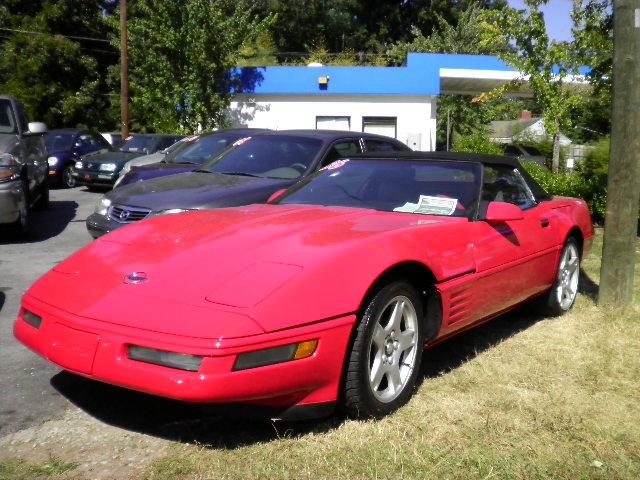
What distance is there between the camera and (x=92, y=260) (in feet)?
12.6

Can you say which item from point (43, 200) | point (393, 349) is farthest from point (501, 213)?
point (43, 200)

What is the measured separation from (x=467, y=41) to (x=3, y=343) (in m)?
36.4

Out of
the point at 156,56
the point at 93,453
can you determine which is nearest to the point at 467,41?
the point at 156,56

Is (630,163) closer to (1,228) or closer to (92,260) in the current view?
(92,260)

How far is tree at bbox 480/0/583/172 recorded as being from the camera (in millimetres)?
14336

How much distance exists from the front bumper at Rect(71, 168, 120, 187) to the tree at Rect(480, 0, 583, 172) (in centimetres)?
821

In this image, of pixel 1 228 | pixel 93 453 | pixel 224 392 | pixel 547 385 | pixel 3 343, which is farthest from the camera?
pixel 1 228

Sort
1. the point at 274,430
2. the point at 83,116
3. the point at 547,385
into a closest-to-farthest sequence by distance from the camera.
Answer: the point at 274,430 → the point at 547,385 → the point at 83,116

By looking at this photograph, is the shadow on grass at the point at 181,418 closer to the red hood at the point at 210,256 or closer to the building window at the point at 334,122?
the red hood at the point at 210,256

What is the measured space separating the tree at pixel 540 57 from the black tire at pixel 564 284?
9322 mm

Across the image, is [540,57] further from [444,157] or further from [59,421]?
[59,421]

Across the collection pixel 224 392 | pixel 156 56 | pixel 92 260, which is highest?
pixel 156 56

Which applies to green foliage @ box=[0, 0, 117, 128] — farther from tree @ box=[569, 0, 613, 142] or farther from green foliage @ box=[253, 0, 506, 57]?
tree @ box=[569, 0, 613, 142]

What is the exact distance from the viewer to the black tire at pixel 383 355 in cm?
341
